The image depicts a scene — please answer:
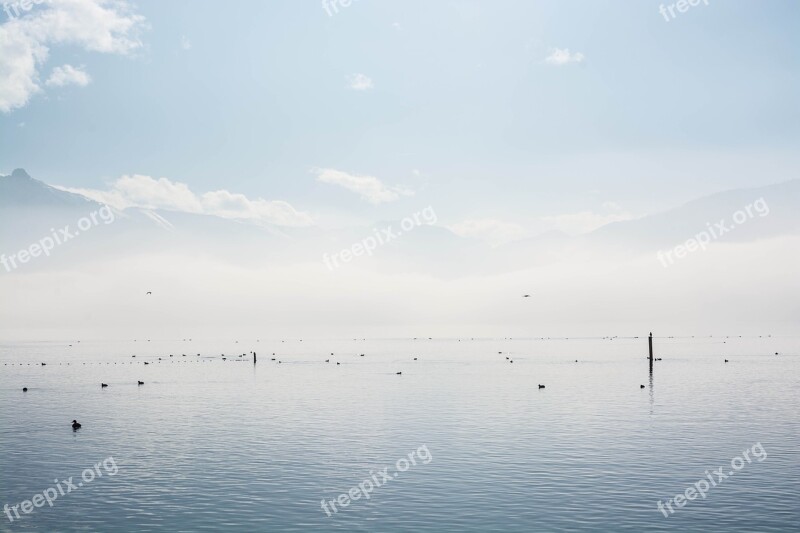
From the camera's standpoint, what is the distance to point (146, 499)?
48094 millimetres

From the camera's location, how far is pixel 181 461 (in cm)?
6034

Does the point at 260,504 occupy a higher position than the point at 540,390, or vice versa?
the point at 540,390

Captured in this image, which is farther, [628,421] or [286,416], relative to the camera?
[286,416]

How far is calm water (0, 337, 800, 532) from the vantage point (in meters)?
43.8

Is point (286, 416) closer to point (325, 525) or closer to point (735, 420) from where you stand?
point (325, 525)

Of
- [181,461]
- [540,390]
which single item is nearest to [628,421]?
[540,390]

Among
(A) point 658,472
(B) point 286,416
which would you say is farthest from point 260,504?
(B) point 286,416

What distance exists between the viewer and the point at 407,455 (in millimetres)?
62906

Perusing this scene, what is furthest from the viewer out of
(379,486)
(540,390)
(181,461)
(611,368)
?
(611,368)

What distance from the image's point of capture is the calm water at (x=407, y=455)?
43750mm

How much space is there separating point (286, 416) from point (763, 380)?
95.6 metres

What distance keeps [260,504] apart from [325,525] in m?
6.44

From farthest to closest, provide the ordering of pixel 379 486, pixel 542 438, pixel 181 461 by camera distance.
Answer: pixel 542 438
pixel 181 461
pixel 379 486

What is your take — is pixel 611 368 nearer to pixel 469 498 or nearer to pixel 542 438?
pixel 542 438
